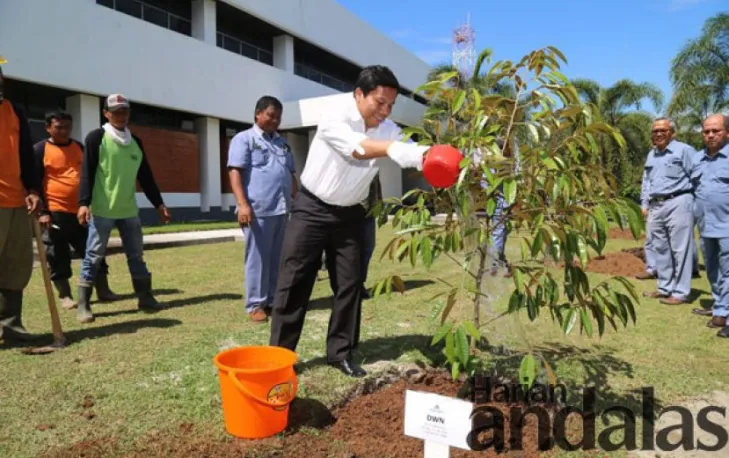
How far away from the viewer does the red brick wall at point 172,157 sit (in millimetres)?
15453

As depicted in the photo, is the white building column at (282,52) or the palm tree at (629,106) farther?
the palm tree at (629,106)

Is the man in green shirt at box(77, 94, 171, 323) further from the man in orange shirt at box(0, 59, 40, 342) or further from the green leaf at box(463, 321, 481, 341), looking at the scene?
the green leaf at box(463, 321, 481, 341)

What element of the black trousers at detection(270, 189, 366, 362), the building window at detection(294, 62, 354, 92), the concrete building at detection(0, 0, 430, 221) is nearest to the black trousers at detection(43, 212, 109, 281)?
the black trousers at detection(270, 189, 366, 362)

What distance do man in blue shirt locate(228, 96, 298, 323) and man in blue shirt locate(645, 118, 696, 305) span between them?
4.03 metres

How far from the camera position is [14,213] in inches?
149

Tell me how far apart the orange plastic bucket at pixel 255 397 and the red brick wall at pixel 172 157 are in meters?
14.2

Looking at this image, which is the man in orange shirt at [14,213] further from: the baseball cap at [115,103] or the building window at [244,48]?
the building window at [244,48]

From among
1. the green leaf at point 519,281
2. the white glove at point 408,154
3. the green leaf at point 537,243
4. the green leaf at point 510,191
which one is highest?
the white glove at point 408,154

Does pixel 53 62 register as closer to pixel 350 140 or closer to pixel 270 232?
pixel 270 232

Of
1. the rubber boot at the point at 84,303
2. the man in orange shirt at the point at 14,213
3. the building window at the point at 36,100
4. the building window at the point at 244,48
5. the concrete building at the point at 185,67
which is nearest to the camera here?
the man in orange shirt at the point at 14,213

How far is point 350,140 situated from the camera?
2.61 meters

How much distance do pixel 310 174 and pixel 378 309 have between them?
221cm

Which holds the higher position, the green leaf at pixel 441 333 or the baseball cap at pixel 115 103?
the baseball cap at pixel 115 103

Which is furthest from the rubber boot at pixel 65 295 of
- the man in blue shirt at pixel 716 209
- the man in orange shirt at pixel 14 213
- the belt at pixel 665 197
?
the belt at pixel 665 197
